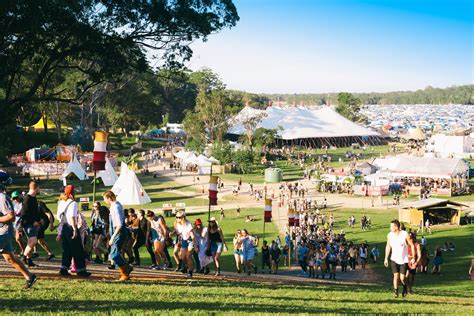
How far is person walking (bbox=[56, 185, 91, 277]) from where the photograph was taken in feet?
29.3

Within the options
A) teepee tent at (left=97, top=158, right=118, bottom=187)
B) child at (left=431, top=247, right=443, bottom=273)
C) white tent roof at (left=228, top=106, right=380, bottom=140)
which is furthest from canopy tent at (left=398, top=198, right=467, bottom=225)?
white tent roof at (left=228, top=106, right=380, bottom=140)

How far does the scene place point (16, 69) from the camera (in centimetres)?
1634

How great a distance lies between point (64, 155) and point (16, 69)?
125ft

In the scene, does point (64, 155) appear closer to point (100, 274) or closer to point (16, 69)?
point (16, 69)

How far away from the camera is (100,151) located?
1325 cm

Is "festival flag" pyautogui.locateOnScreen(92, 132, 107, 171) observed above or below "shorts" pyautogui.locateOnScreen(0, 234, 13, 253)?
above

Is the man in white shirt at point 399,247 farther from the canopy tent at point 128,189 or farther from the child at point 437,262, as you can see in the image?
the canopy tent at point 128,189

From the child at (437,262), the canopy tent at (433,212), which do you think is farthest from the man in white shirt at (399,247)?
the canopy tent at (433,212)

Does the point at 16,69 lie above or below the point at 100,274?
above

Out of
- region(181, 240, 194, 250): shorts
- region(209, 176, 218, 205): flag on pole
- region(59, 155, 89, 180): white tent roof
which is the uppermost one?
region(209, 176, 218, 205): flag on pole

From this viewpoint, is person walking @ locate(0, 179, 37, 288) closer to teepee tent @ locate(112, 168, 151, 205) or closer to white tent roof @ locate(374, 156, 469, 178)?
teepee tent @ locate(112, 168, 151, 205)

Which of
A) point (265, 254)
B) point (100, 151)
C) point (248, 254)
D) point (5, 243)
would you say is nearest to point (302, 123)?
point (265, 254)

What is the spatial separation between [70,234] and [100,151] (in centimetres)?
439

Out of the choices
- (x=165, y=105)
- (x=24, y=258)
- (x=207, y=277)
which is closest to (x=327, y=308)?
(x=207, y=277)
